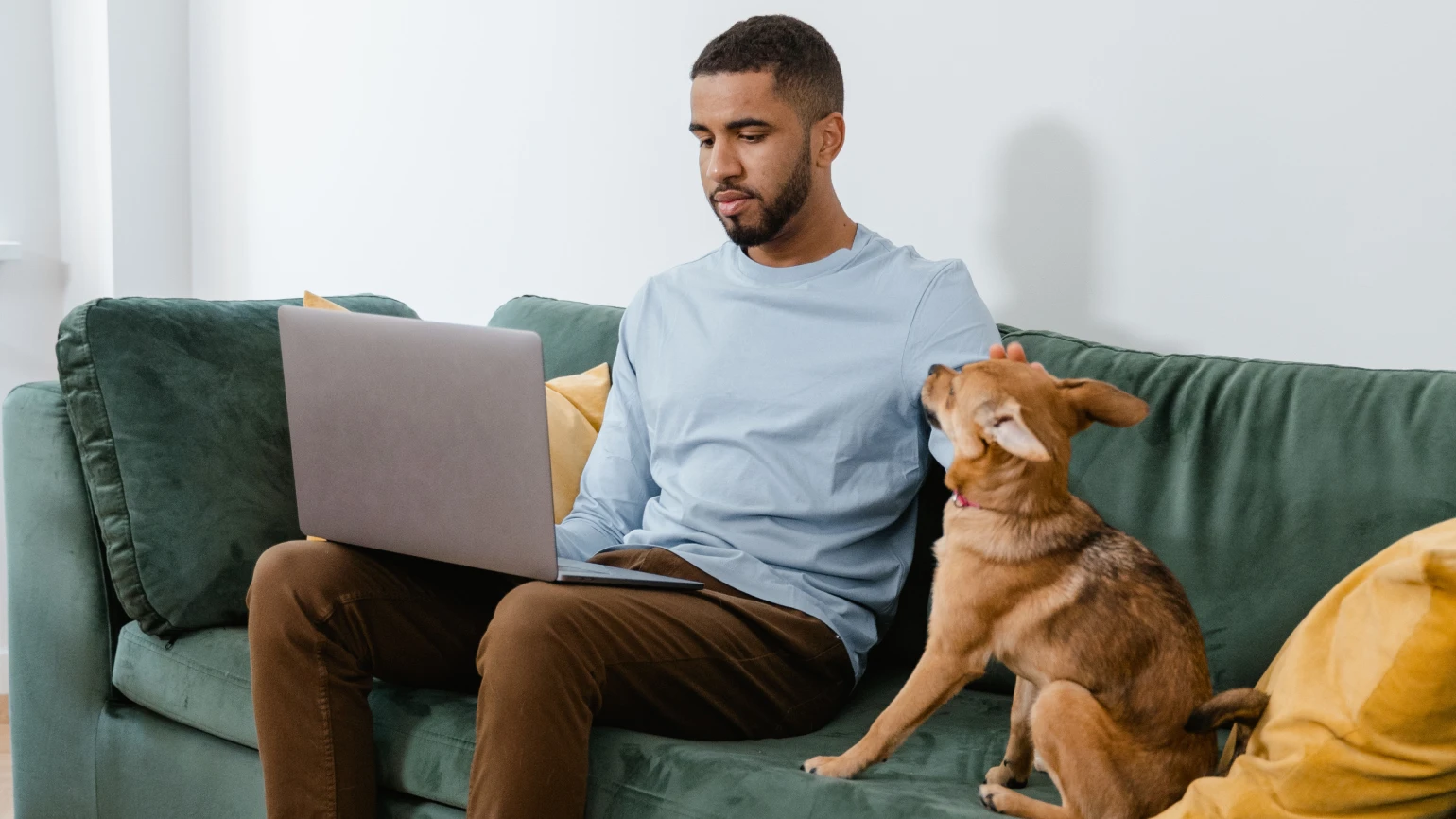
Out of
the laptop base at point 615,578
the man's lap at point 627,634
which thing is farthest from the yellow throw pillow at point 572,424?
the laptop base at point 615,578

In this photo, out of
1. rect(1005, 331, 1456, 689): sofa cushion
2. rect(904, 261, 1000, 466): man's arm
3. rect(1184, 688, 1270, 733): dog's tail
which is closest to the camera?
rect(1184, 688, 1270, 733): dog's tail

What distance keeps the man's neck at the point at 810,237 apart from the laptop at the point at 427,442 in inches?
22.0

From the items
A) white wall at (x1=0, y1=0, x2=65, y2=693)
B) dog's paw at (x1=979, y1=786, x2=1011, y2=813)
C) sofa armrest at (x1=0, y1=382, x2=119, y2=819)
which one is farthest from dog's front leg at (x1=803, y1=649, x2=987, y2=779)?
white wall at (x1=0, y1=0, x2=65, y2=693)

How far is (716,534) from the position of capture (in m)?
1.78

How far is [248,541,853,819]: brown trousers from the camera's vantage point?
1.41m

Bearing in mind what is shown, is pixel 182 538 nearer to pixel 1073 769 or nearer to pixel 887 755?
pixel 887 755

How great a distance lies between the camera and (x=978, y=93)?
2229 millimetres

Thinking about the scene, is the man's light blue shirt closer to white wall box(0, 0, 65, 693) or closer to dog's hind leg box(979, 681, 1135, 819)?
dog's hind leg box(979, 681, 1135, 819)

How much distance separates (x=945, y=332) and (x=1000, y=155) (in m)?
0.60

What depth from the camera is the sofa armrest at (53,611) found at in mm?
1993

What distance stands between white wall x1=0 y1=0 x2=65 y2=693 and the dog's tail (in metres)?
3.06

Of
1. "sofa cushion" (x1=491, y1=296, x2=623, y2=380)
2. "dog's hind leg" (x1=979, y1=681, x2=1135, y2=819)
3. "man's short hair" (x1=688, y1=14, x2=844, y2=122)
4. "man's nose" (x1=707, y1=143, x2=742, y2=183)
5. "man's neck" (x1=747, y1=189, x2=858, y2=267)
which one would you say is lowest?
"dog's hind leg" (x1=979, y1=681, x2=1135, y2=819)

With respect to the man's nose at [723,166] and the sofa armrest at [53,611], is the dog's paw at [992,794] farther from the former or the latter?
the sofa armrest at [53,611]

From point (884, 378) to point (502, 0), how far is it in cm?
172
